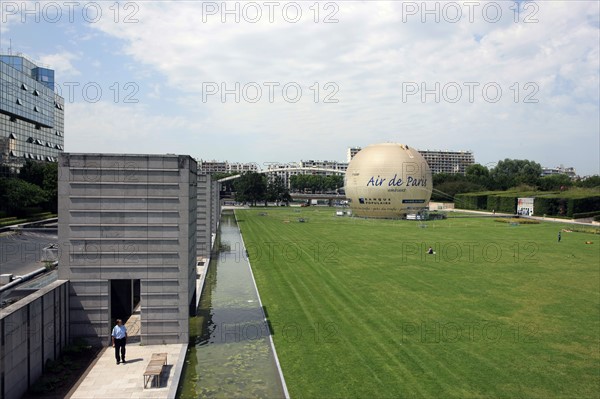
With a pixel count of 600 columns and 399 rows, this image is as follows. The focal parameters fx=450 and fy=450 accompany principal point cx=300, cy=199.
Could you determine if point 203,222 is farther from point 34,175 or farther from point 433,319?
point 34,175

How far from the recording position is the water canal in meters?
12.8

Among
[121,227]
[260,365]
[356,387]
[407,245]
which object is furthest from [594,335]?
[407,245]

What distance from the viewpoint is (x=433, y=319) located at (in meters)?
18.7

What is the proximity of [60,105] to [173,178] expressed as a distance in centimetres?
8571

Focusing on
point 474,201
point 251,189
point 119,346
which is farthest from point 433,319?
point 251,189

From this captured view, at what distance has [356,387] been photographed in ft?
41.1

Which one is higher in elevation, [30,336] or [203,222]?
[203,222]

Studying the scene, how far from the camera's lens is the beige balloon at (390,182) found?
69375 millimetres

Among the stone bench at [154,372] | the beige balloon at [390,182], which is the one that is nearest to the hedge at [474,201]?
the beige balloon at [390,182]

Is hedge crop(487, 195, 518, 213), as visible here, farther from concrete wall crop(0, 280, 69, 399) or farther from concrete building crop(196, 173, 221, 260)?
concrete wall crop(0, 280, 69, 399)

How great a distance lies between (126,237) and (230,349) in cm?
553

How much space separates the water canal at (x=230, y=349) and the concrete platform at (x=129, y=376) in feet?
1.19

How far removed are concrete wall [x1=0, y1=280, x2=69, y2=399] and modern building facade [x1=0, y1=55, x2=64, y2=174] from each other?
55.0m

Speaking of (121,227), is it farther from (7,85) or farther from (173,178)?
(7,85)
